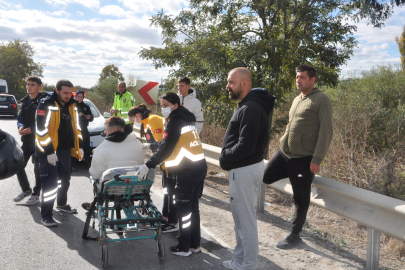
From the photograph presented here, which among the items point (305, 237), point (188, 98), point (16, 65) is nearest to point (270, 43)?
point (188, 98)

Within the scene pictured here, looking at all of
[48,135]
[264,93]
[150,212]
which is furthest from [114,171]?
[264,93]

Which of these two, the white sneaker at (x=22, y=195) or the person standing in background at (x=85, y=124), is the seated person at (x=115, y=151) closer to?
the white sneaker at (x=22, y=195)

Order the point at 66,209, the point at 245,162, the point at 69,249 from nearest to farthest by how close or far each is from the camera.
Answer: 1. the point at 245,162
2. the point at 69,249
3. the point at 66,209

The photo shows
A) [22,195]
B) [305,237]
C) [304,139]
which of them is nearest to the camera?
[304,139]

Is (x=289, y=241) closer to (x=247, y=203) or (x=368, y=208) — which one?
(x=368, y=208)

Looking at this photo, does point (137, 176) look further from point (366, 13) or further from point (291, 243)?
point (366, 13)

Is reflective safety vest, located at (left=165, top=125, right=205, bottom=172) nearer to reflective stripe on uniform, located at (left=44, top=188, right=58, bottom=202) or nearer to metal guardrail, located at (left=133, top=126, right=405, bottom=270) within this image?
metal guardrail, located at (left=133, top=126, right=405, bottom=270)

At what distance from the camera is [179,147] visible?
3.89 meters

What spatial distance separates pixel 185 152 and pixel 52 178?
2.16 meters

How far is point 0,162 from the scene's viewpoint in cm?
311

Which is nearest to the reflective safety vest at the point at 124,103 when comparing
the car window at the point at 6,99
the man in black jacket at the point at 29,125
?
the man in black jacket at the point at 29,125

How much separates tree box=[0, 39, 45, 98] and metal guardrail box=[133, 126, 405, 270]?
178 ft

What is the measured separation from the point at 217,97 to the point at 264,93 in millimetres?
5566

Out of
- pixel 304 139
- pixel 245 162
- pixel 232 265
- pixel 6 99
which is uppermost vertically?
pixel 304 139
